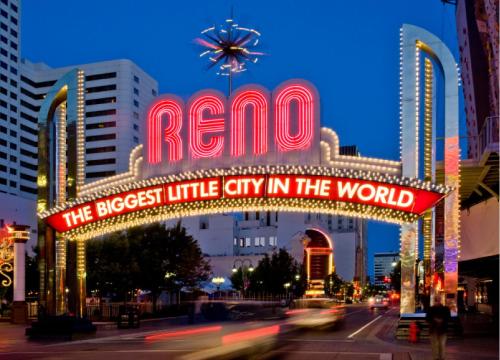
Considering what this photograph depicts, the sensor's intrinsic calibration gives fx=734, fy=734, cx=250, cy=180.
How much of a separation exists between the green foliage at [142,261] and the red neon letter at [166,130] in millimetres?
21649

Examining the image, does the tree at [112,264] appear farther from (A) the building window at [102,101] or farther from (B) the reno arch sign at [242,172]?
(A) the building window at [102,101]

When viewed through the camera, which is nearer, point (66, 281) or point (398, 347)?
point (398, 347)

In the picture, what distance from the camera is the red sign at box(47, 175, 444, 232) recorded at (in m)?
25.8

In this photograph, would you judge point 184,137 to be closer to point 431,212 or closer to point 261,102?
point 261,102

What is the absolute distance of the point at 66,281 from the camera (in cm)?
3262

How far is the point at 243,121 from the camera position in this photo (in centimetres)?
2831

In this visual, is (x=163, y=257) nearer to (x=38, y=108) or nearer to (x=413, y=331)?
(x=413, y=331)

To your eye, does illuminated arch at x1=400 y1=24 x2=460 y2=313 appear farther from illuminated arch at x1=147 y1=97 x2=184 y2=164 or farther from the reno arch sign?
illuminated arch at x1=147 y1=97 x2=184 y2=164

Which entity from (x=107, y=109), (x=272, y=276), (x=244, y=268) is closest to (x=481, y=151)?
(x=272, y=276)

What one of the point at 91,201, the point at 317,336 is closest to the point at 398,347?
the point at 317,336

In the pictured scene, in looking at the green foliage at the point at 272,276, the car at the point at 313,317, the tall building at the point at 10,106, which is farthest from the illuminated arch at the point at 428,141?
the tall building at the point at 10,106

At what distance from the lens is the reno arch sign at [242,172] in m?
26.6

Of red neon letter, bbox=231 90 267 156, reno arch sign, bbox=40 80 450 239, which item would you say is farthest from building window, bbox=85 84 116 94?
red neon letter, bbox=231 90 267 156

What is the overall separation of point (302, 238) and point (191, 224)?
22.4 meters
